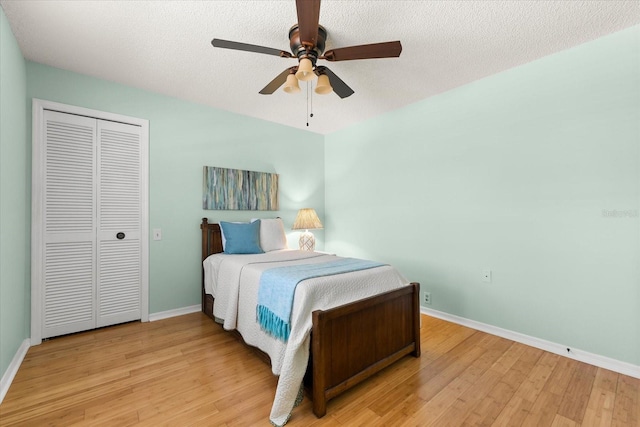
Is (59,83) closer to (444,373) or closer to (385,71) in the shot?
(385,71)

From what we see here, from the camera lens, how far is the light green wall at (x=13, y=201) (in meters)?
1.82

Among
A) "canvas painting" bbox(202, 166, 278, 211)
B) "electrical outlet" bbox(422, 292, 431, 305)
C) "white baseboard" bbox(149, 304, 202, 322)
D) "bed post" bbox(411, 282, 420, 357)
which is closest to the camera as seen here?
"bed post" bbox(411, 282, 420, 357)

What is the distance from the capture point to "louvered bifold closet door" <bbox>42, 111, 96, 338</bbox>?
2512 mm

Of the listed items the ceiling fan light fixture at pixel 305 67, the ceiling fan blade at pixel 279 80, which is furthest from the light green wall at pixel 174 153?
the ceiling fan light fixture at pixel 305 67

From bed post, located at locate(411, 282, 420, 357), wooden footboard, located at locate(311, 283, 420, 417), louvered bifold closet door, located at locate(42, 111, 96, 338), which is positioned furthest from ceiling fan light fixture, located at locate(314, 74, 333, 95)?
louvered bifold closet door, located at locate(42, 111, 96, 338)

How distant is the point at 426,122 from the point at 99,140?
346cm

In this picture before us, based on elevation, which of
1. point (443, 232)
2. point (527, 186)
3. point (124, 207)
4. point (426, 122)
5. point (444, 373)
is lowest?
point (444, 373)

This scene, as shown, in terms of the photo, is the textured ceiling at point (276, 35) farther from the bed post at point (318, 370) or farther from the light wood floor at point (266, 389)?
the light wood floor at point (266, 389)

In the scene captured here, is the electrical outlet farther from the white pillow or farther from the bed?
the white pillow

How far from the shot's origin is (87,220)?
2689 millimetres

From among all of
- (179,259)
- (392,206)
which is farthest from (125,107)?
(392,206)

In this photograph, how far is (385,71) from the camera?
262cm

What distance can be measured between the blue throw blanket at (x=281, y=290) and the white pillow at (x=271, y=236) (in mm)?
1196

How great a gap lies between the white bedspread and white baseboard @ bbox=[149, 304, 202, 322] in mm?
524
